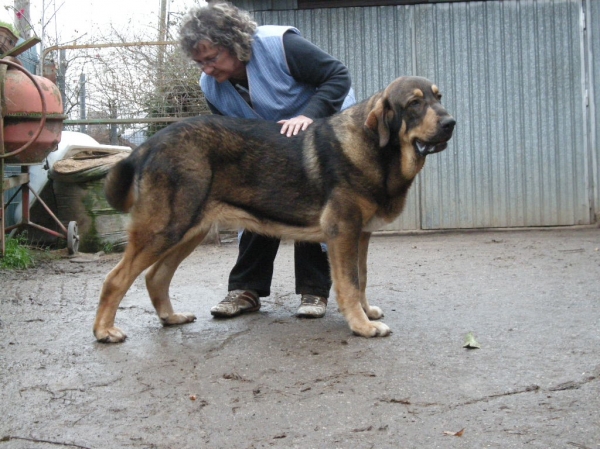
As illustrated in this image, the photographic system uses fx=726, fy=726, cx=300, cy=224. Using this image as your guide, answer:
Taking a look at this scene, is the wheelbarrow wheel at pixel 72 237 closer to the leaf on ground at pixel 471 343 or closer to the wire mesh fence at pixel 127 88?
the wire mesh fence at pixel 127 88

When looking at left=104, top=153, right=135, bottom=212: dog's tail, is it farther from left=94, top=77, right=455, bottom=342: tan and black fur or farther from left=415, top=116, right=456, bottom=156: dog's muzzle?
left=415, top=116, right=456, bottom=156: dog's muzzle

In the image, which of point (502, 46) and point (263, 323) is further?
point (502, 46)

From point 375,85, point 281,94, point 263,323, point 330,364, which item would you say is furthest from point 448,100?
point 330,364

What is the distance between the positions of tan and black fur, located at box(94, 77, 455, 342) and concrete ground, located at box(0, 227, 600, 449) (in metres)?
0.38

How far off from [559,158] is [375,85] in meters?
2.50

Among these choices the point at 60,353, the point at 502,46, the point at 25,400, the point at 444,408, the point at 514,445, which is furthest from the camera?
the point at 502,46

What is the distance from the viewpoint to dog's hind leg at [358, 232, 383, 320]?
4.45 m

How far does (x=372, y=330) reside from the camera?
3.96 meters

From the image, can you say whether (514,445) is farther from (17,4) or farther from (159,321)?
(17,4)

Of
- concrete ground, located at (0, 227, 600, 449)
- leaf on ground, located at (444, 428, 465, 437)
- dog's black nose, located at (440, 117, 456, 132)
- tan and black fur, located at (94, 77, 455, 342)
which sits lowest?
leaf on ground, located at (444, 428, 465, 437)

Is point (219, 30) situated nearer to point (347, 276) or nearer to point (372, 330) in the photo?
point (347, 276)

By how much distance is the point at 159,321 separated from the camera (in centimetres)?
457

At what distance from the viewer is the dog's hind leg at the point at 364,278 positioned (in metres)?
4.45

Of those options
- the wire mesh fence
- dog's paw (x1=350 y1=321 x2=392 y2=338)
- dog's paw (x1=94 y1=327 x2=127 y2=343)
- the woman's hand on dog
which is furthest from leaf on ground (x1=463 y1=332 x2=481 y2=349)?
the wire mesh fence
